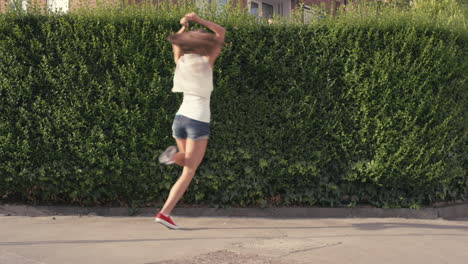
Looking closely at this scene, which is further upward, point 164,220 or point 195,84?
point 195,84

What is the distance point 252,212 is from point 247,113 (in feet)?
4.25

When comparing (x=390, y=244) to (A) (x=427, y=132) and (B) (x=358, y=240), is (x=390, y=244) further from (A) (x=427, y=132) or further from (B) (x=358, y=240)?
(A) (x=427, y=132)

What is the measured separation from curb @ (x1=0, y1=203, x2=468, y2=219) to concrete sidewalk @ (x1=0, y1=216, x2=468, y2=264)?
0.51 ft

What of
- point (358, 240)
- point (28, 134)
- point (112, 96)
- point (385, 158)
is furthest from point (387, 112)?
point (28, 134)

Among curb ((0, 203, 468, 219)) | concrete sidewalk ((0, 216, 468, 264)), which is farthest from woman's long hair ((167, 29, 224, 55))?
curb ((0, 203, 468, 219))

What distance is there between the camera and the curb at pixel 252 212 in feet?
22.3

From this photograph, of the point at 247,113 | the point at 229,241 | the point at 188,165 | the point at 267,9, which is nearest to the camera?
the point at 229,241

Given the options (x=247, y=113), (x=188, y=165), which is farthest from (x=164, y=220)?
(x=247, y=113)

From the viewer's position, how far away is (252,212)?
7.03 metres

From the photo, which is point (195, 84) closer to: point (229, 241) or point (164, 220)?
point (164, 220)

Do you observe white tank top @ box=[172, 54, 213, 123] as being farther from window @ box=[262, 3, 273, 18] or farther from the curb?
window @ box=[262, 3, 273, 18]

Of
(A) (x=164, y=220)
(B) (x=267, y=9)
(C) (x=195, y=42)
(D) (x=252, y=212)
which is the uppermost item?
(B) (x=267, y=9)

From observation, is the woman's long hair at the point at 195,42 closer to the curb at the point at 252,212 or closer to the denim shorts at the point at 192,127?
the denim shorts at the point at 192,127

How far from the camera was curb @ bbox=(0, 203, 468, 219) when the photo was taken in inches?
267
